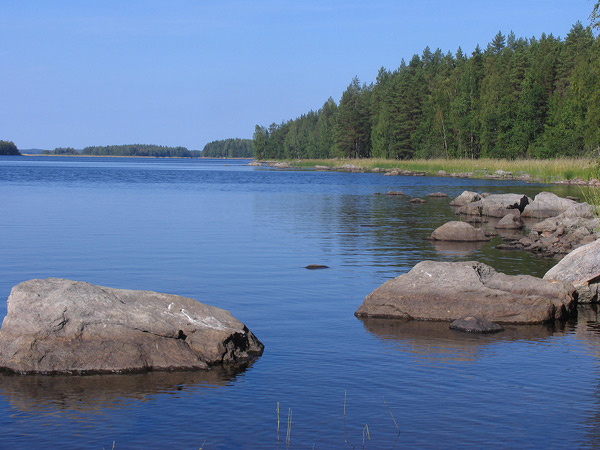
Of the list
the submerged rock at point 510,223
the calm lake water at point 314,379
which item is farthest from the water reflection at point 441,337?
the submerged rock at point 510,223

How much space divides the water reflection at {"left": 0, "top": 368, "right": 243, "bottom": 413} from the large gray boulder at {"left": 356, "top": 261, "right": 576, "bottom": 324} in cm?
503

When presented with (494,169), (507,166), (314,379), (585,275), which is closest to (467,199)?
(585,275)

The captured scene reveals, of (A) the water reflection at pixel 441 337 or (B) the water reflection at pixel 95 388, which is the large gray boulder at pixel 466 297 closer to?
(A) the water reflection at pixel 441 337

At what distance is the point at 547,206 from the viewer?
3678cm

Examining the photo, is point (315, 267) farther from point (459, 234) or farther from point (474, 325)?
point (459, 234)

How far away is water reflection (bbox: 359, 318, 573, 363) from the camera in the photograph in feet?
39.0

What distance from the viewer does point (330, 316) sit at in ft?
47.6

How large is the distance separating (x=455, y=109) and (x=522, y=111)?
13.6 m

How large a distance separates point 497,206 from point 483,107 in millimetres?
66186

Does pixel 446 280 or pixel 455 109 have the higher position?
pixel 455 109

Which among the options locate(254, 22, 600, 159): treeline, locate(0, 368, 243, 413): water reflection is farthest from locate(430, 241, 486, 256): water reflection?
locate(254, 22, 600, 159): treeline

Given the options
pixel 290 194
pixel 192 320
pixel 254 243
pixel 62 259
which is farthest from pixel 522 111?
pixel 192 320

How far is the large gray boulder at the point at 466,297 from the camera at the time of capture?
14.2 metres

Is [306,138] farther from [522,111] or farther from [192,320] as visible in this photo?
[192,320]
